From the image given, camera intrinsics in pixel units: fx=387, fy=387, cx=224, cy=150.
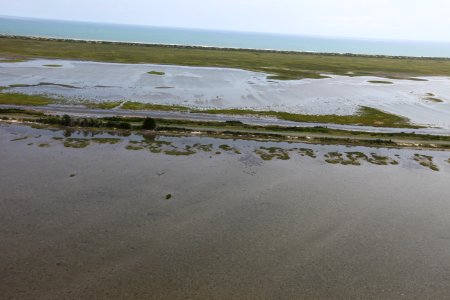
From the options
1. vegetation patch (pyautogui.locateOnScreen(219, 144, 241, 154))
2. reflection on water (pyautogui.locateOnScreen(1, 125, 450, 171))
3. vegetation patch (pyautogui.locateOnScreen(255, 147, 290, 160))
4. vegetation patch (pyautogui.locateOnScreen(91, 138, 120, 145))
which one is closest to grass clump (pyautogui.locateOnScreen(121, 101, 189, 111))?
reflection on water (pyautogui.locateOnScreen(1, 125, 450, 171))

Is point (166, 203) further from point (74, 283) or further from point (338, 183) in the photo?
point (338, 183)

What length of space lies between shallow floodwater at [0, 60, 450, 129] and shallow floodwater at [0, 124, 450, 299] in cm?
2522

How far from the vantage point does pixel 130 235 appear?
24.6 meters

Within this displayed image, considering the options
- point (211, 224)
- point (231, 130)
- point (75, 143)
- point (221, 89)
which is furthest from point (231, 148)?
point (221, 89)

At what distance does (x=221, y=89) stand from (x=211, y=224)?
55.3 meters

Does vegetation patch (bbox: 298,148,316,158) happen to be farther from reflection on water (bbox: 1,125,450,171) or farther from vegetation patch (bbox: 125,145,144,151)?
vegetation patch (bbox: 125,145,144,151)

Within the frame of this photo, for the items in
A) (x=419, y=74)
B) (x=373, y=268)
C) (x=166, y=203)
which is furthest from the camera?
(x=419, y=74)

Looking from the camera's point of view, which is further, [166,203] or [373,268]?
[166,203]

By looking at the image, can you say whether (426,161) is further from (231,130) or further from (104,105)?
(104,105)

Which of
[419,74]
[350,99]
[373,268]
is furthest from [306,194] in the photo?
[419,74]

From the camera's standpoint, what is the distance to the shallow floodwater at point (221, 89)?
66.0 meters

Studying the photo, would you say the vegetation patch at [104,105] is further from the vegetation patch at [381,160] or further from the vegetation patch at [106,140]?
the vegetation patch at [381,160]

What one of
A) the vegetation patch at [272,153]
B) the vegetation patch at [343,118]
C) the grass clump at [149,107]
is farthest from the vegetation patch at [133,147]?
the vegetation patch at [343,118]

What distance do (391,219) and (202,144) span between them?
857 inches
